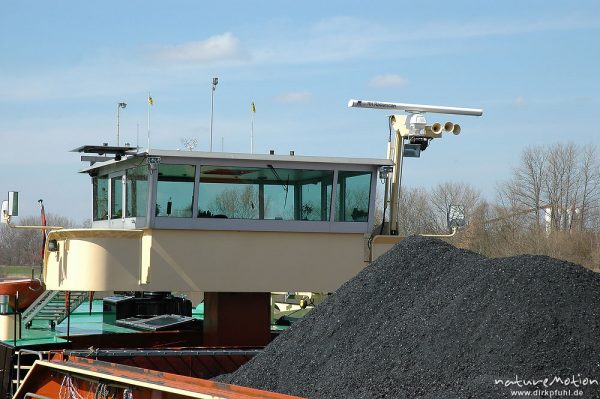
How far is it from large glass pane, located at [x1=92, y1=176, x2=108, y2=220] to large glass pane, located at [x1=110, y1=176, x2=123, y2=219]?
36 cm

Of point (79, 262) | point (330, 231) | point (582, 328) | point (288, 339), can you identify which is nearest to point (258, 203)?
point (330, 231)

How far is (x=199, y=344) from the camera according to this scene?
43.0ft

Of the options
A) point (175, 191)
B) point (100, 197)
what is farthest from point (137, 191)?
point (100, 197)

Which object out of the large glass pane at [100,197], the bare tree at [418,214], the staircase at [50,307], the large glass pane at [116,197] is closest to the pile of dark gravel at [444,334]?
the large glass pane at [116,197]

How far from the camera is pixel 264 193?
12062mm

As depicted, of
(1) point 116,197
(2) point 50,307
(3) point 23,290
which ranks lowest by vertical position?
(2) point 50,307

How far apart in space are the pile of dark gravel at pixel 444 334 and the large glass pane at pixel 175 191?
346 centimetres

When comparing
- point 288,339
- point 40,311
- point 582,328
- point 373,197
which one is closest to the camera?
point 582,328

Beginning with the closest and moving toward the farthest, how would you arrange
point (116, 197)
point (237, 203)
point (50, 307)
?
point (237, 203) → point (116, 197) → point (50, 307)

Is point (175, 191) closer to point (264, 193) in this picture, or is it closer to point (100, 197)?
point (264, 193)

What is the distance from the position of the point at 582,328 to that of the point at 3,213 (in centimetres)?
899

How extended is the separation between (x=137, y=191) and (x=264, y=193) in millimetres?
1647

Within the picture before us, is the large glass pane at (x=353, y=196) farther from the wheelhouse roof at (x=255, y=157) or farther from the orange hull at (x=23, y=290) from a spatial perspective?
the orange hull at (x=23, y=290)

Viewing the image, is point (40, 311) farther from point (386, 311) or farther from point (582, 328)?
point (582, 328)
